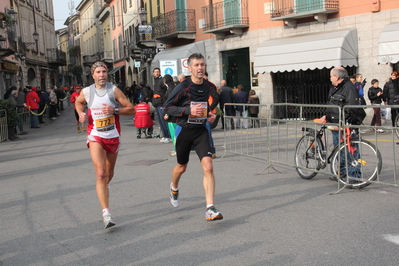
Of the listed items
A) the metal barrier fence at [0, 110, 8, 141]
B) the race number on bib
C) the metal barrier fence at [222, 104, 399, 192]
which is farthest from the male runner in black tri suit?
the metal barrier fence at [0, 110, 8, 141]

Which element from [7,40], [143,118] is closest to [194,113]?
[143,118]

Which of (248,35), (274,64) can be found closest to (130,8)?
(248,35)

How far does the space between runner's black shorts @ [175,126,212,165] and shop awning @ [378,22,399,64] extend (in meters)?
12.6

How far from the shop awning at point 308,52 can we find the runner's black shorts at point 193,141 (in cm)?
1372

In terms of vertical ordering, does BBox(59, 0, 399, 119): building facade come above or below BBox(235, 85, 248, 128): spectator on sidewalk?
above

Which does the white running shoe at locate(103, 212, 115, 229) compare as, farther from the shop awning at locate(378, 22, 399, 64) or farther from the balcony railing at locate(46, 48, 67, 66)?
the balcony railing at locate(46, 48, 67, 66)

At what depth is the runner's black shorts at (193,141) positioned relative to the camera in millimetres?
6199

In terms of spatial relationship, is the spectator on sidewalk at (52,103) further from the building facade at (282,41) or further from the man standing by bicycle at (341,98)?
the man standing by bicycle at (341,98)

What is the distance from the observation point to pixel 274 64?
21.3 m

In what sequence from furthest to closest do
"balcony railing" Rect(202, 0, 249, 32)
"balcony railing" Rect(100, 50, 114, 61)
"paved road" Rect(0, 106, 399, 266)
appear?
"balcony railing" Rect(100, 50, 114, 61) → "balcony railing" Rect(202, 0, 249, 32) → "paved road" Rect(0, 106, 399, 266)

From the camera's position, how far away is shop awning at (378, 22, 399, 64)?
17156 millimetres

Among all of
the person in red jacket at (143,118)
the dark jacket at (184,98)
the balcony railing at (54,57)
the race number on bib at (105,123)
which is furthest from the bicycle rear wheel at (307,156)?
the balcony railing at (54,57)

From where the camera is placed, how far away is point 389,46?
17.3 m

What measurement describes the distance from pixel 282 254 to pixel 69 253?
76.4 inches
